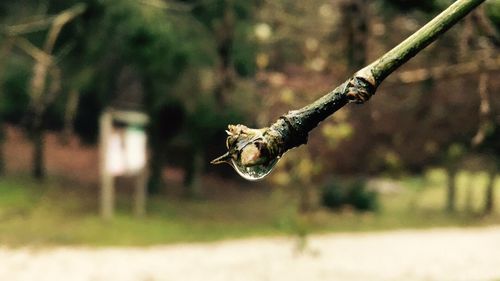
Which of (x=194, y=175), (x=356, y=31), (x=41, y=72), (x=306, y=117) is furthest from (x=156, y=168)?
(x=306, y=117)

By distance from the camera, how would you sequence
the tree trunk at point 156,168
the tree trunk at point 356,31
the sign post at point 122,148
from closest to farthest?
the tree trunk at point 356,31 → the sign post at point 122,148 → the tree trunk at point 156,168

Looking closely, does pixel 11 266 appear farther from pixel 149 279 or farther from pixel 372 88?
pixel 372 88

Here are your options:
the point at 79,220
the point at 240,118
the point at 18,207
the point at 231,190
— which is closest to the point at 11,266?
the point at 79,220

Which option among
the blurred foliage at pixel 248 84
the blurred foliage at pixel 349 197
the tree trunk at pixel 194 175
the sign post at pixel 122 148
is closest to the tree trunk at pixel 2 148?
the blurred foliage at pixel 248 84

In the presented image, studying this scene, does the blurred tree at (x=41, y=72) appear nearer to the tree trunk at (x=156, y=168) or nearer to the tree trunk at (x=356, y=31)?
the tree trunk at (x=356, y=31)

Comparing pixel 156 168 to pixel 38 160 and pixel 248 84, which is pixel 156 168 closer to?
pixel 38 160

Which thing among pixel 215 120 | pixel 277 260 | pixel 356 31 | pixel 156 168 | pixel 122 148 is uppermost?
pixel 215 120
